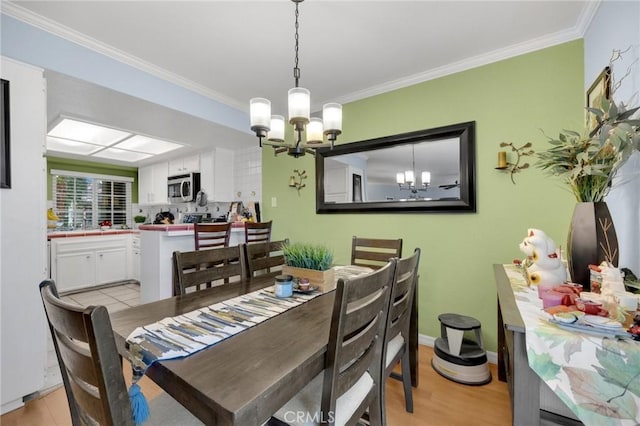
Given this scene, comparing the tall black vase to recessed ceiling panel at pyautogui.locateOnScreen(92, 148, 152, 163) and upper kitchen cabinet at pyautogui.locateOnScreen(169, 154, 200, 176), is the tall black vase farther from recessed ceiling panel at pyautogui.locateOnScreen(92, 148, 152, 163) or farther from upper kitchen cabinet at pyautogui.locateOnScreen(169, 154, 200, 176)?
recessed ceiling panel at pyautogui.locateOnScreen(92, 148, 152, 163)

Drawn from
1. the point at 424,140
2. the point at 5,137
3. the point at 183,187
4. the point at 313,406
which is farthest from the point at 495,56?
the point at 183,187

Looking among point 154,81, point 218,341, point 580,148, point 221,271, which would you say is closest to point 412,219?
point 580,148

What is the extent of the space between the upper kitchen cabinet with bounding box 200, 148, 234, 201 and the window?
2.67 metres

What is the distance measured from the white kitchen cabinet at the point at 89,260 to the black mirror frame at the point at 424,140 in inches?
141

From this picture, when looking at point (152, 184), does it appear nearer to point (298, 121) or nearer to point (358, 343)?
point (298, 121)

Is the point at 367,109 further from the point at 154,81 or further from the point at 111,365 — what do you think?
the point at 111,365

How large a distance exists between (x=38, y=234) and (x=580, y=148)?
3.00 metres

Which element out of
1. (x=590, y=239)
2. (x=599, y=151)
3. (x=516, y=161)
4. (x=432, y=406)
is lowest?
(x=432, y=406)

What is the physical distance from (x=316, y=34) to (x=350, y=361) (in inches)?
81.3

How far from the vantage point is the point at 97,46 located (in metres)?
2.08

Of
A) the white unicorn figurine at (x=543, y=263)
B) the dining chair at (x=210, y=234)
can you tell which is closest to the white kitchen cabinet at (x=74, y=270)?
the dining chair at (x=210, y=234)

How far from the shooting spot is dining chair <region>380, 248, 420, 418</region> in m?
1.25

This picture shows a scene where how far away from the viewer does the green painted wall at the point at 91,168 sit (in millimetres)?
4688

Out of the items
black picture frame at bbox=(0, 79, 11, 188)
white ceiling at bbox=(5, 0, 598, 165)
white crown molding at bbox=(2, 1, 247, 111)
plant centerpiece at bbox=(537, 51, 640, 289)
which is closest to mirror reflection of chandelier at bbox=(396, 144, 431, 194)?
white ceiling at bbox=(5, 0, 598, 165)
